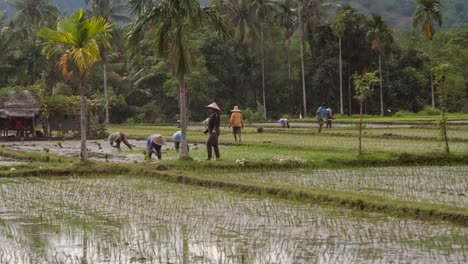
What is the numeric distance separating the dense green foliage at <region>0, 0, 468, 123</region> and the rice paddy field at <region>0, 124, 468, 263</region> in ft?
98.5

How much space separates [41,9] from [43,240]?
139ft

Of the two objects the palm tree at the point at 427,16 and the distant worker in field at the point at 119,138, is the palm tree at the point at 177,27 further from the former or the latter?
the palm tree at the point at 427,16

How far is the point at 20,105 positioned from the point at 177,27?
16.7 m

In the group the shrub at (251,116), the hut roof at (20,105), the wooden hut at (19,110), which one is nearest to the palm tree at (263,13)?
the shrub at (251,116)

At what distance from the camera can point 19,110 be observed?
30953 mm

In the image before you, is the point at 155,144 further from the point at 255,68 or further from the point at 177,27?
the point at 255,68


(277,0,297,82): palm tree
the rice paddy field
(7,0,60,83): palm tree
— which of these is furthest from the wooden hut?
(277,0,297,82): palm tree

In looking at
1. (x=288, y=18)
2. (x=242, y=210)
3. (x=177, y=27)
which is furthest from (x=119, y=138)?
(x=288, y=18)

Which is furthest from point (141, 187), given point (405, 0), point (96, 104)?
point (405, 0)

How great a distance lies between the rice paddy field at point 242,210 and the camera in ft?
23.9

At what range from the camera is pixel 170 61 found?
53.1ft

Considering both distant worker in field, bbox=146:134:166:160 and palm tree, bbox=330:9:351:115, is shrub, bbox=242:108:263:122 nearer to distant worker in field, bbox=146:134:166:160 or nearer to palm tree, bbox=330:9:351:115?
palm tree, bbox=330:9:351:115

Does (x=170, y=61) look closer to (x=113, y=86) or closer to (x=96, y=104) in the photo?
(x=96, y=104)

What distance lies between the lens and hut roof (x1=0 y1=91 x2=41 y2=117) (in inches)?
1214
